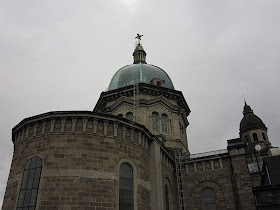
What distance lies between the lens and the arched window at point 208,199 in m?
22.6

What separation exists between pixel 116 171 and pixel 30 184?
4.81m

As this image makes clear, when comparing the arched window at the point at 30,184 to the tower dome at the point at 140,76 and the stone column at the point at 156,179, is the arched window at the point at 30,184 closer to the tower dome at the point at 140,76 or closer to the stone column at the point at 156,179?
the stone column at the point at 156,179

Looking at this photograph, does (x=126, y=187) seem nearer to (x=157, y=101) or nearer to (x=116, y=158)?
(x=116, y=158)

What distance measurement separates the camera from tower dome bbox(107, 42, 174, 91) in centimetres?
3152

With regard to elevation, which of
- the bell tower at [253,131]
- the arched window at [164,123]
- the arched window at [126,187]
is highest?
the bell tower at [253,131]

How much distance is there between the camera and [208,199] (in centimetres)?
2297

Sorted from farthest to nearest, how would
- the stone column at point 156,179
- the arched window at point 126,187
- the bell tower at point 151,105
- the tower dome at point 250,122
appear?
the tower dome at point 250,122, the bell tower at point 151,105, the stone column at point 156,179, the arched window at point 126,187

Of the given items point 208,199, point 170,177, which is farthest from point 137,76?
point 208,199

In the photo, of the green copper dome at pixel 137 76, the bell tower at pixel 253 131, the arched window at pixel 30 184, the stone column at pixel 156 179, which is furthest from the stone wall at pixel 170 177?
the bell tower at pixel 253 131

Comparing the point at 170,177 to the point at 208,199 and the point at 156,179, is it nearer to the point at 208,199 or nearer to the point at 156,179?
the point at 208,199

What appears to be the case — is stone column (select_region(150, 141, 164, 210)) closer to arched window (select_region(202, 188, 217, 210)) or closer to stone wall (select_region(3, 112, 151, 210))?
stone wall (select_region(3, 112, 151, 210))

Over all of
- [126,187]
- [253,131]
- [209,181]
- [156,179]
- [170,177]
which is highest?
[253,131]

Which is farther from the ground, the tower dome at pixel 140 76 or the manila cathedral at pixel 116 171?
the tower dome at pixel 140 76

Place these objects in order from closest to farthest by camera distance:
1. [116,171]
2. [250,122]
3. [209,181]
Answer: [116,171] < [209,181] < [250,122]
